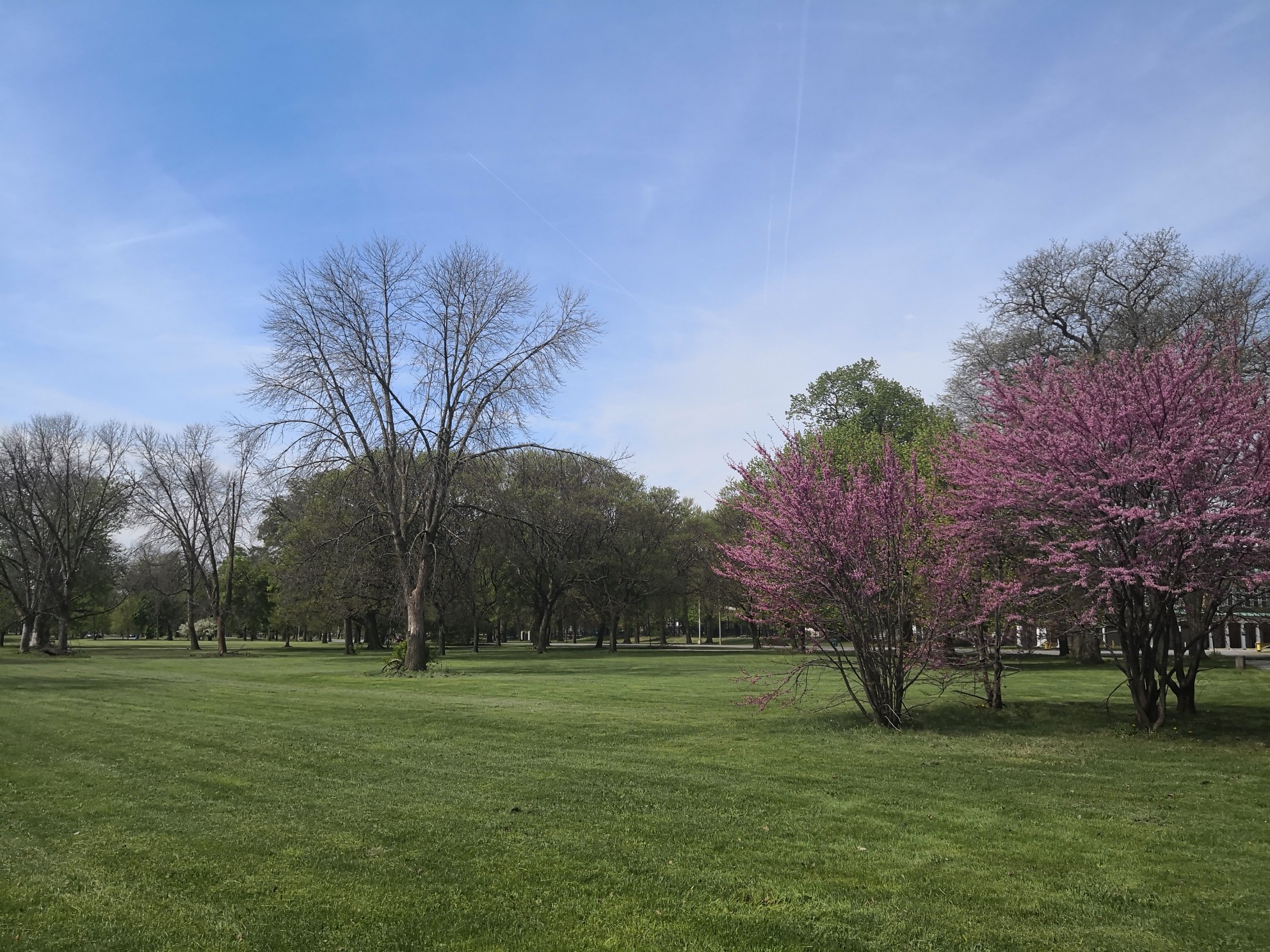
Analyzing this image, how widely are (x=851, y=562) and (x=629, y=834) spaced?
7.13 m

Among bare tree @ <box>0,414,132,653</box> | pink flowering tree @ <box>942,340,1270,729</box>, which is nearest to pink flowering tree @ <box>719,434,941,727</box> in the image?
pink flowering tree @ <box>942,340,1270,729</box>

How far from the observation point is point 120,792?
26.2 ft

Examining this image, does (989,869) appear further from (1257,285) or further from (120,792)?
(1257,285)

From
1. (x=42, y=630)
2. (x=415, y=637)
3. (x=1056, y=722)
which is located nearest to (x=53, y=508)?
(x=42, y=630)

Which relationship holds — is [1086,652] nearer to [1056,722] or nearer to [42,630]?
[1056,722]

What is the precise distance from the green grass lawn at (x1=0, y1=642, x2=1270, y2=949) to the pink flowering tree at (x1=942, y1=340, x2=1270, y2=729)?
2.01m

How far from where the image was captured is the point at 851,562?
41.9 feet

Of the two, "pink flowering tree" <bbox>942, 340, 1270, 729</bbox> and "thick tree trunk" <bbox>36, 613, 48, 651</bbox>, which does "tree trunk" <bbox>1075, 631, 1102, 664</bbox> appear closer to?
"pink flowering tree" <bbox>942, 340, 1270, 729</bbox>

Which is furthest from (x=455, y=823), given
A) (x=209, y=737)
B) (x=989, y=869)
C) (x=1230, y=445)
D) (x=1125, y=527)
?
(x=1230, y=445)

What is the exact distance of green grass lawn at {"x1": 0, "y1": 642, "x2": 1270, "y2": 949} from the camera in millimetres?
4836

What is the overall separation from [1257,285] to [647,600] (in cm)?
3537

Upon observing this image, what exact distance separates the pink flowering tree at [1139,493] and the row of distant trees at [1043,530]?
1.3 inches

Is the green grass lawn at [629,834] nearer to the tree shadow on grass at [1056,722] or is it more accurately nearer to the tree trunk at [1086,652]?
the tree shadow on grass at [1056,722]

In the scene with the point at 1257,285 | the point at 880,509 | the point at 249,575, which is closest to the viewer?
the point at 880,509
